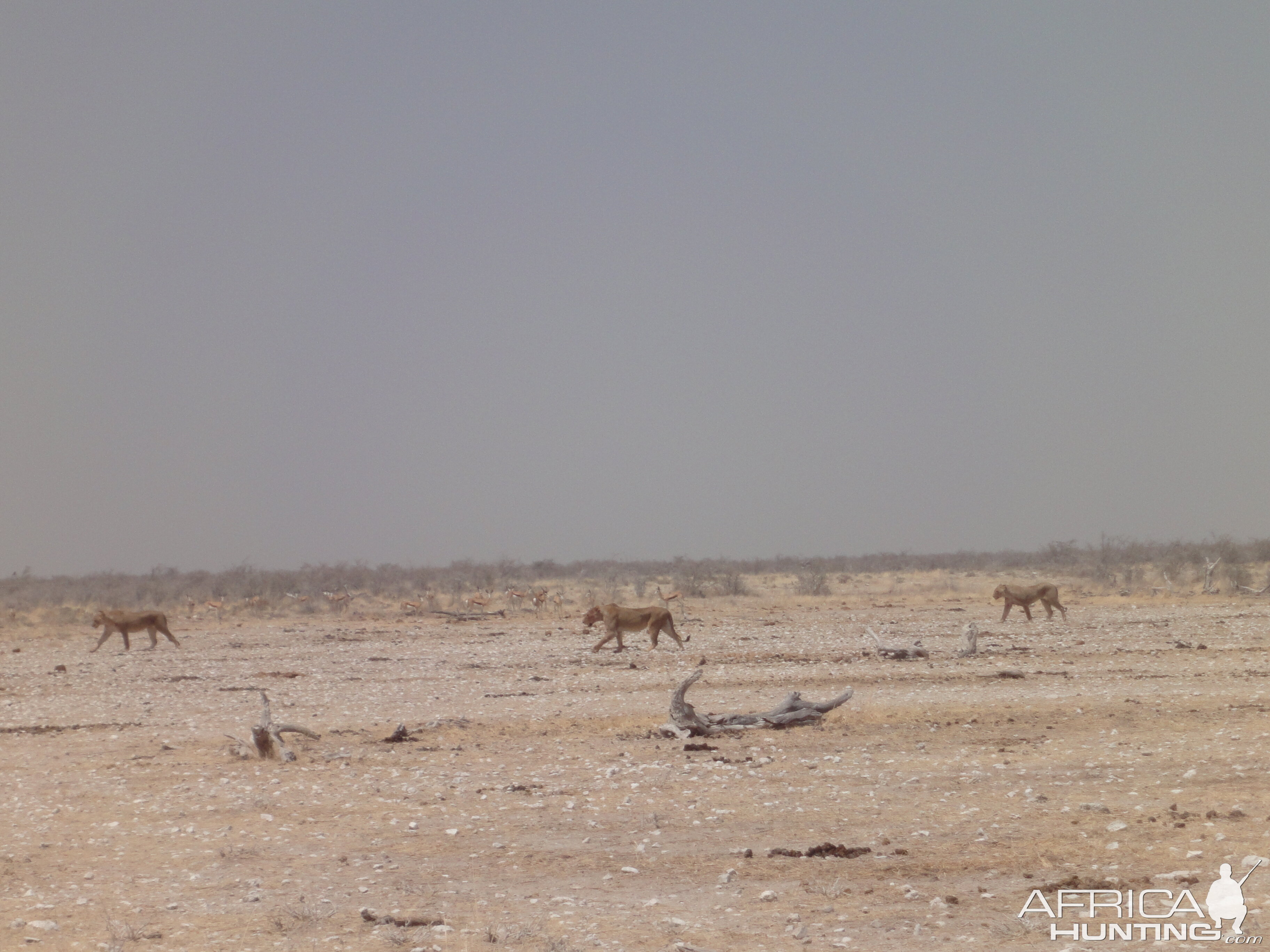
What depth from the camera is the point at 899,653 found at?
76.5ft

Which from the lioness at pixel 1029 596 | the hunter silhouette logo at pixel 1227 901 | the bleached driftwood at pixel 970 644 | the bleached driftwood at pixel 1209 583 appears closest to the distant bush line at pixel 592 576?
the bleached driftwood at pixel 1209 583

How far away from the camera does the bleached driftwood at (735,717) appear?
48.1ft

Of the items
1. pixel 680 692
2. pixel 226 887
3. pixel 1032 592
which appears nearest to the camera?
pixel 226 887

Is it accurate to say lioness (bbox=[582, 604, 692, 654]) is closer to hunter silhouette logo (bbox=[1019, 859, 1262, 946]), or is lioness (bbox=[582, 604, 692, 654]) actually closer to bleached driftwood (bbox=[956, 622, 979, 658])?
bleached driftwood (bbox=[956, 622, 979, 658])

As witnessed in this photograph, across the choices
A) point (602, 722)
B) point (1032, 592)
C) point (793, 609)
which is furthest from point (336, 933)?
point (793, 609)

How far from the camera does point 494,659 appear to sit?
26562mm

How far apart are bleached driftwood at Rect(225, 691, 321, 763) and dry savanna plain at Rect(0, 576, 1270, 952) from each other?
12cm

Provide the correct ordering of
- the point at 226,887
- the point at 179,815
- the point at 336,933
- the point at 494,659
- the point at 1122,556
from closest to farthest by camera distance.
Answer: the point at 336,933, the point at 226,887, the point at 179,815, the point at 494,659, the point at 1122,556

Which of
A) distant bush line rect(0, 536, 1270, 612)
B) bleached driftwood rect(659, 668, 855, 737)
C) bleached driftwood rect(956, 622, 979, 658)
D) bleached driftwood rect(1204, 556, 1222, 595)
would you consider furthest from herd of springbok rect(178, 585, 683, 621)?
bleached driftwood rect(659, 668, 855, 737)

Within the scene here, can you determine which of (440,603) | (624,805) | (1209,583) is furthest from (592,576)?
(624,805)

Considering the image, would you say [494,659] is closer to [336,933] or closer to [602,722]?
[602,722]

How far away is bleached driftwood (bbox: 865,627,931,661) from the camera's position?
76.3 ft

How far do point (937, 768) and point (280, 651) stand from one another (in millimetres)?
21405

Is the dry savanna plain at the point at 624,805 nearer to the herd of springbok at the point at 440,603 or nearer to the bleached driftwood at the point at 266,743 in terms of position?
the bleached driftwood at the point at 266,743
